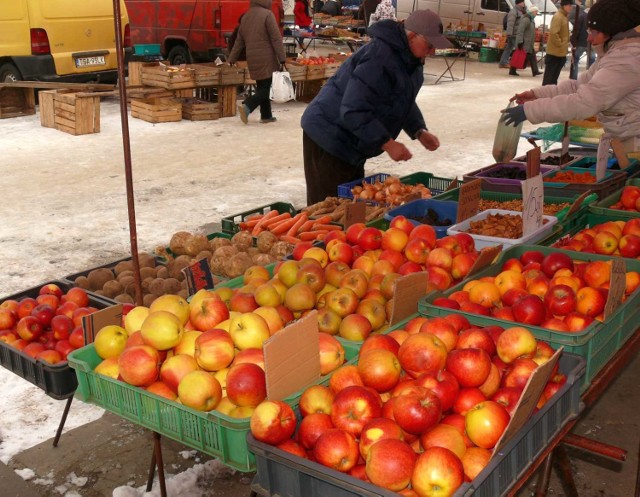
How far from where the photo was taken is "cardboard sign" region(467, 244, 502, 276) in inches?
119

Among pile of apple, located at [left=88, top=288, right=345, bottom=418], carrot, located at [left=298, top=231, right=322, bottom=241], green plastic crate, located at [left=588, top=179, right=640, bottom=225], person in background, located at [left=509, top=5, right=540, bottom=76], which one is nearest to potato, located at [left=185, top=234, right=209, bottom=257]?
carrot, located at [left=298, top=231, right=322, bottom=241]

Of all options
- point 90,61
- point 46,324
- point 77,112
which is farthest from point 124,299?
point 90,61

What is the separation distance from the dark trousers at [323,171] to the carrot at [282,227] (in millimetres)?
779

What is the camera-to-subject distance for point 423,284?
2783 mm

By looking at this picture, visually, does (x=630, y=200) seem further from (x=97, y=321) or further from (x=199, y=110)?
(x=199, y=110)

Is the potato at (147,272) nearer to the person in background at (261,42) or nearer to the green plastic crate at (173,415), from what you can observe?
the green plastic crate at (173,415)

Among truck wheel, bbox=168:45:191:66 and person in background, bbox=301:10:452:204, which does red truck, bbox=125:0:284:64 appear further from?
person in background, bbox=301:10:452:204

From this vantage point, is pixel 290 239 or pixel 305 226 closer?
pixel 290 239

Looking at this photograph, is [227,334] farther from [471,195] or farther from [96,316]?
[471,195]

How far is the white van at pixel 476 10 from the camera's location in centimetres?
2139

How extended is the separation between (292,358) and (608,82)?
3.05m

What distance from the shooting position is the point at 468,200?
3977mm

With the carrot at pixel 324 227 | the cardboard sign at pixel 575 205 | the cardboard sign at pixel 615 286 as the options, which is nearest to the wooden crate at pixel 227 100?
the carrot at pixel 324 227

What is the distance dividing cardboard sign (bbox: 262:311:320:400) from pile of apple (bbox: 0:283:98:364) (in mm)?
1126
